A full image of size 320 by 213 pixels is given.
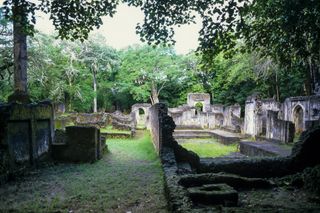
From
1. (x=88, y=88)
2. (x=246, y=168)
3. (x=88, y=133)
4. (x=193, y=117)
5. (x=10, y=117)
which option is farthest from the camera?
(x=88, y=88)

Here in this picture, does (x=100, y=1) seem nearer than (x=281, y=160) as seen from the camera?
Yes

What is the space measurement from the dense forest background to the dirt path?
800 inches

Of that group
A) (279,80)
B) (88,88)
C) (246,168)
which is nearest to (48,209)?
(246,168)

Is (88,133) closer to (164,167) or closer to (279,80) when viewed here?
(164,167)

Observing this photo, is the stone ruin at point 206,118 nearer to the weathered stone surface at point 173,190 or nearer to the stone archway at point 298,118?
the stone archway at point 298,118

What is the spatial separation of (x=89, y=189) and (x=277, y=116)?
13.6 metres

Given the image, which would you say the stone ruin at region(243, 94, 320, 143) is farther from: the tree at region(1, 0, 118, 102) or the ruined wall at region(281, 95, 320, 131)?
the tree at region(1, 0, 118, 102)

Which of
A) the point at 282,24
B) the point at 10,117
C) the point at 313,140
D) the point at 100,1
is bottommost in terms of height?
the point at 313,140

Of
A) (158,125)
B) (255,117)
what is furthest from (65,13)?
(255,117)

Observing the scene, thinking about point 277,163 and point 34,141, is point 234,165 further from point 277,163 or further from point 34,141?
point 34,141

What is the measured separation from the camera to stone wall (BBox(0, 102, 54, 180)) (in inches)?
328

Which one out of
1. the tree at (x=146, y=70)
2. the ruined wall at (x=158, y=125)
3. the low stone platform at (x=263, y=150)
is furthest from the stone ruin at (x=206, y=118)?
the ruined wall at (x=158, y=125)

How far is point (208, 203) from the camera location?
6480 mm

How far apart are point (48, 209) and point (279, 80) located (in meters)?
28.5
